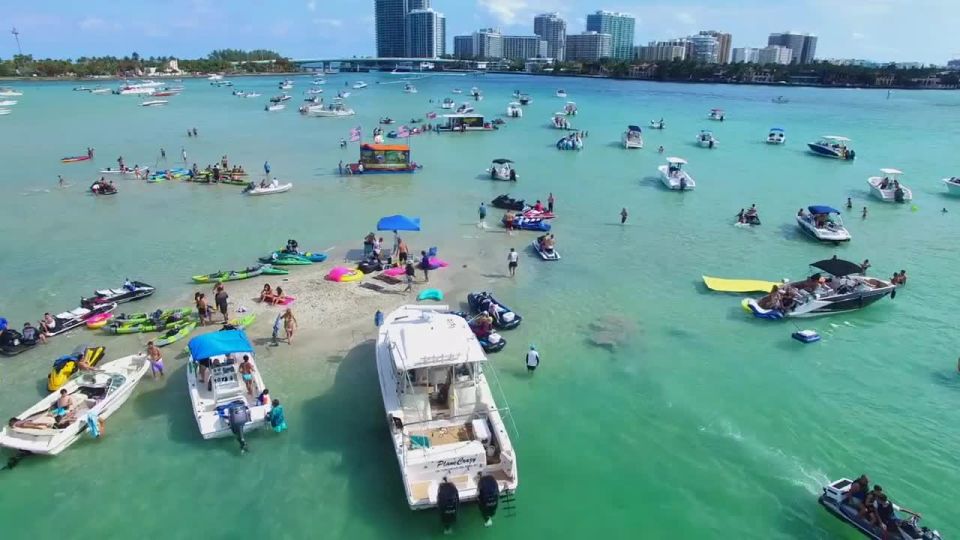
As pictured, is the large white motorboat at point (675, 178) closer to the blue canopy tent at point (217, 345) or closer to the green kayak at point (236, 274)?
the green kayak at point (236, 274)

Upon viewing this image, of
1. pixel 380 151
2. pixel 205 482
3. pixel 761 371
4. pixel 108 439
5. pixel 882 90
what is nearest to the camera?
pixel 205 482

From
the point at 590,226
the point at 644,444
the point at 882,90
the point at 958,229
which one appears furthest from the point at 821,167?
the point at 882,90

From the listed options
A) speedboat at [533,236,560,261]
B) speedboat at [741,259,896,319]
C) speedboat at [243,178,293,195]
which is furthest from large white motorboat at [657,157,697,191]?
speedboat at [243,178,293,195]

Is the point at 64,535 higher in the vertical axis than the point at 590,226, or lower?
lower

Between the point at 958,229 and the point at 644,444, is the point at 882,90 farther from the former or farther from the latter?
the point at 644,444

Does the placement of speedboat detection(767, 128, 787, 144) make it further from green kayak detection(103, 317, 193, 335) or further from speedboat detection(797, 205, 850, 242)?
green kayak detection(103, 317, 193, 335)

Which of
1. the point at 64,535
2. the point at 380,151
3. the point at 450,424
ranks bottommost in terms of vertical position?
the point at 64,535
